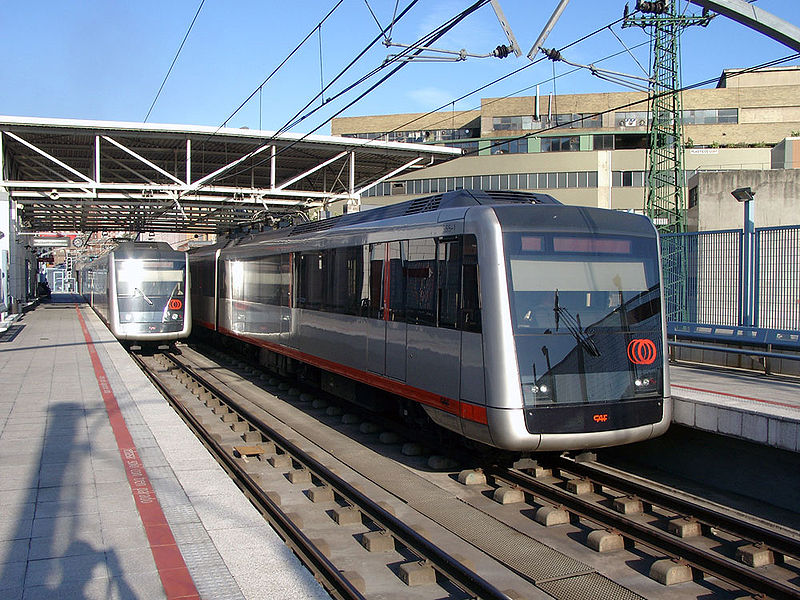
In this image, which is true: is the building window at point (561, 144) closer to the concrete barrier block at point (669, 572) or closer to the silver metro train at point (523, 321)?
the silver metro train at point (523, 321)

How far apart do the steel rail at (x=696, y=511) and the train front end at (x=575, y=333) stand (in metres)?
0.54

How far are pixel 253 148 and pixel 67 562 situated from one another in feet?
78.3

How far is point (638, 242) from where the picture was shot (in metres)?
8.34

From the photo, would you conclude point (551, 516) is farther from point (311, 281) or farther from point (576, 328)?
point (311, 281)

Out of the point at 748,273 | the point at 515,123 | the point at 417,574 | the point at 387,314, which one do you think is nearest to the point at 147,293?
the point at 387,314

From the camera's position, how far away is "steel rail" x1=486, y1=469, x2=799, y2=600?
548 cm

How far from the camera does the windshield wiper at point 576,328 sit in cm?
777

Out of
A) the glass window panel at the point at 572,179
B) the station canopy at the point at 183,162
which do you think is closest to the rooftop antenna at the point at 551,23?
the station canopy at the point at 183,162

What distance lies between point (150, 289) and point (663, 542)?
17.5 metres

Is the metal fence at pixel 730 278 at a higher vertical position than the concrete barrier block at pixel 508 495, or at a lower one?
higher

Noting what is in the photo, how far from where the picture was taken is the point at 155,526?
598cm

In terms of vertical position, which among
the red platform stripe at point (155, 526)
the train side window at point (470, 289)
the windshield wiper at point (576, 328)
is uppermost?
the train side window at point (470, 289)

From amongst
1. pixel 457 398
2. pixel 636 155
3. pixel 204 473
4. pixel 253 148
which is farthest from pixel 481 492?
pixel 636 155

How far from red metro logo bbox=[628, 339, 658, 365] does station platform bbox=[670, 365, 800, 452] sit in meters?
1.09
